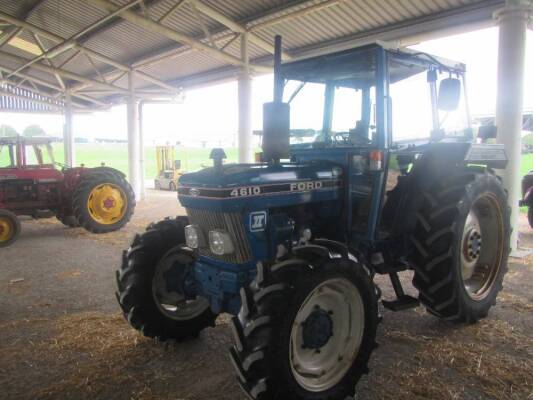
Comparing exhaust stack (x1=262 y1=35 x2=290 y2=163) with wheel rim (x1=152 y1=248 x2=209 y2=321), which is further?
wheel rim (x1=152 y1=248 x2=209 y2=321)

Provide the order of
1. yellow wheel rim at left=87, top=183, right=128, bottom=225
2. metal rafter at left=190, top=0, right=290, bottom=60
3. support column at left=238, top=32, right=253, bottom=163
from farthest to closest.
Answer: support column at left=238, top=32, right=253, bottom=163
yellow wheel rim at left=87, top=183, right=128, bottom=225
metal rafter at left=190, top=0, right=290, bottom=60

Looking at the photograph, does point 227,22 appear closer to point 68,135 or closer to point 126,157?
point 68,135

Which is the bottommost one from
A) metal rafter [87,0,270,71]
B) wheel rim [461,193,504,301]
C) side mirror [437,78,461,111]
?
wheel rim [461,193,504,301]

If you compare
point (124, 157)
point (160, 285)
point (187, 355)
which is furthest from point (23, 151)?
point (124, 157)

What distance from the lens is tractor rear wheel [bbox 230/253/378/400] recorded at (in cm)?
→ 230

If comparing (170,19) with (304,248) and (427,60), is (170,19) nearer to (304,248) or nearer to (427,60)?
(427,60)

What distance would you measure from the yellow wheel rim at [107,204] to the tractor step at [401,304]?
22.6 ft

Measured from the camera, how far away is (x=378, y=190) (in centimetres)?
338

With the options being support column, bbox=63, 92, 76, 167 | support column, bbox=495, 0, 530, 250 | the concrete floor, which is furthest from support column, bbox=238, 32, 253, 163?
support column, bbox=63, 92, 76, 167

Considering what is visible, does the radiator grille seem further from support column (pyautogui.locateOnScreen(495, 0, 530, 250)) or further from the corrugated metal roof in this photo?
the corrugated metal roof

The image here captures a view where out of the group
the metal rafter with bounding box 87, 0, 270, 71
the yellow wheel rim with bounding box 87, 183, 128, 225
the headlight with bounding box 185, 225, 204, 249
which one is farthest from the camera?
the yellow wheel rim with bounding box 87, 183, 128, 225

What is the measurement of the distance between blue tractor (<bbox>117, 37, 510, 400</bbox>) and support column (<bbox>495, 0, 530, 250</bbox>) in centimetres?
215

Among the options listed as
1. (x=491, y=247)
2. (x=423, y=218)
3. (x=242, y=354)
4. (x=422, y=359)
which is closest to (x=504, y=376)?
(x=422, y=359)

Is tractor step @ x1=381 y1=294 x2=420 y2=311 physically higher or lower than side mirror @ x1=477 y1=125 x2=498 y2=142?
lower
